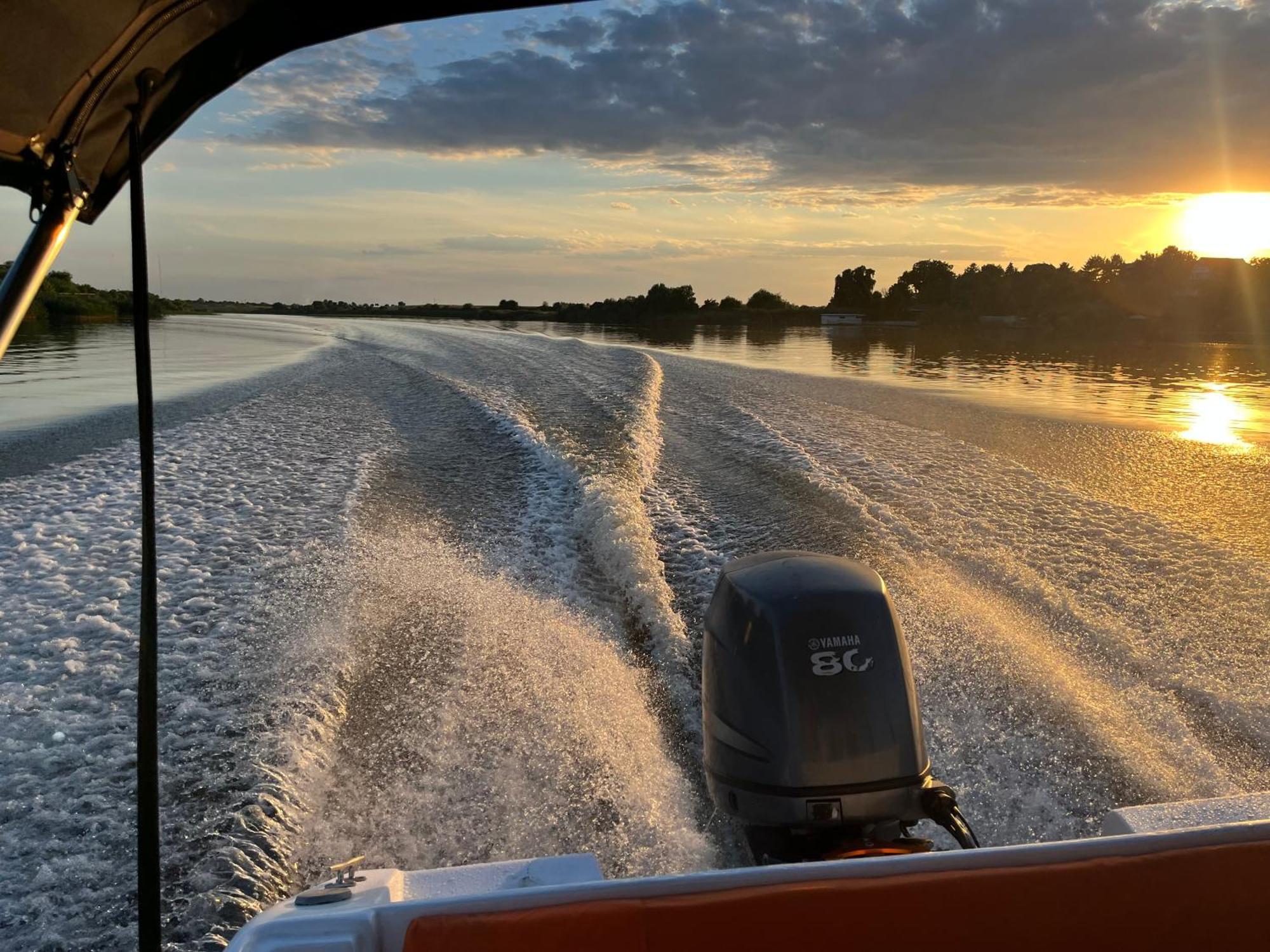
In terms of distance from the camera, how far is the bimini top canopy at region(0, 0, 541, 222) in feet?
3.20

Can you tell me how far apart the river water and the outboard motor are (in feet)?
1.45

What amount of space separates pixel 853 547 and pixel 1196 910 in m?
3.30

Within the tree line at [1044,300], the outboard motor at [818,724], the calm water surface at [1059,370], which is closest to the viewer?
the outboard motor at [818,724]

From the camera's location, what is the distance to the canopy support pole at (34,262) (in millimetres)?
942

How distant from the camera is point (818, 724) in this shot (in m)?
1.80

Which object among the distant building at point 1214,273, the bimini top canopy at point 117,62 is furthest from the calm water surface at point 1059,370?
the distant building at point 1214,273

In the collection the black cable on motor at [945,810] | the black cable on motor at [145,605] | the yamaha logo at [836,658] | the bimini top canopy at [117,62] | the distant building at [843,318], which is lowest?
the black cable on motor at [945,810]

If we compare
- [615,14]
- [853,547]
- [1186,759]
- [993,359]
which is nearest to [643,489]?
[853,547]

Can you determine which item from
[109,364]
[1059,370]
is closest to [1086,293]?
[1059,370]

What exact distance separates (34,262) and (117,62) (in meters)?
0.26

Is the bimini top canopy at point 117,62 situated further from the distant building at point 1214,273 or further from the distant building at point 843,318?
the distant building at point 1214,273

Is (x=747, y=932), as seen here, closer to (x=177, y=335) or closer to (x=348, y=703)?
(x=348, y=703)

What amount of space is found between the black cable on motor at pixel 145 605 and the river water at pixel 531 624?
95cm

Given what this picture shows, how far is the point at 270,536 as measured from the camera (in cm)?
416
